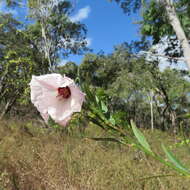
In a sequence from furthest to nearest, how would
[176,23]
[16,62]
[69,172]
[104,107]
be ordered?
[16,62] → [176,23] → [69,172] → [104,107]

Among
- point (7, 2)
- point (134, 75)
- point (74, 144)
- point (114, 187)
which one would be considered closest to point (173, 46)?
point (74, 144)

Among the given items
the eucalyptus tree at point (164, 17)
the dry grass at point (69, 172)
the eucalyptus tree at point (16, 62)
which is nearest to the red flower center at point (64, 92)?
the dry grass at point (69, 172)

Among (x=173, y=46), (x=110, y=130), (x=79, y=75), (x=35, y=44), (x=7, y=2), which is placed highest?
(x=7, y=2)

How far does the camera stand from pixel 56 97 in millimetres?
526

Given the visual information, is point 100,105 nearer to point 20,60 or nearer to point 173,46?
point 173,46

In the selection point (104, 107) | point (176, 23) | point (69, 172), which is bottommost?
point (69, 172)

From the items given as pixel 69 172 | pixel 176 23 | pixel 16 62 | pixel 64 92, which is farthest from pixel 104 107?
pixel 16 62

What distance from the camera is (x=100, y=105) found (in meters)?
0.50

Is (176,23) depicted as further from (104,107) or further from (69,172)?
(104,107)

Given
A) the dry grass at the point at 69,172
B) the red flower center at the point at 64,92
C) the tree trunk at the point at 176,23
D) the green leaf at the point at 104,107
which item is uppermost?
the tree trunk at the point at 176,23

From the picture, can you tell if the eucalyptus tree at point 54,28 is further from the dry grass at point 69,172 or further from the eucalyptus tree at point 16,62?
the dry grass at point 69,172

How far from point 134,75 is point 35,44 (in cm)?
559

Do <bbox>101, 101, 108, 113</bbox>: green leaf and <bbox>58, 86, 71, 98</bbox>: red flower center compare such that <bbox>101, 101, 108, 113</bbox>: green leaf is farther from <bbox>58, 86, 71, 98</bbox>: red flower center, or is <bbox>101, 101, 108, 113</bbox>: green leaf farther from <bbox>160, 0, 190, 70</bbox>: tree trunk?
<bbox>160, 0, 190, 70</bbox>: tree trunk

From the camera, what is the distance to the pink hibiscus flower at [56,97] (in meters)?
0.44
